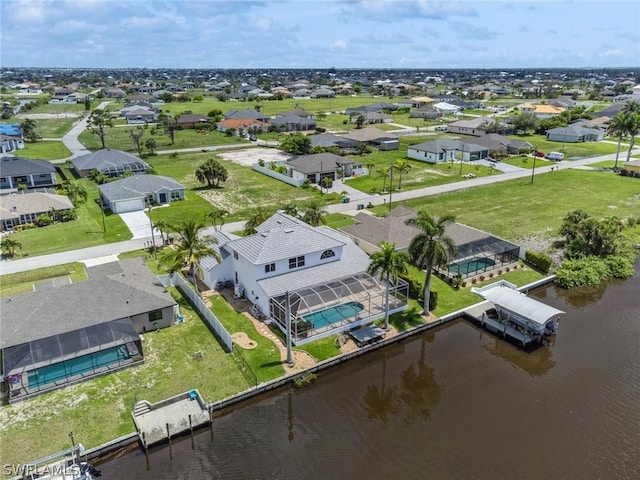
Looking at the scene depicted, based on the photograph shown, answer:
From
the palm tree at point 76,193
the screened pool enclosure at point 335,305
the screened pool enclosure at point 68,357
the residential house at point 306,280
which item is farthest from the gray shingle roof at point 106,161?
the screened pool enclosure at point 335,305

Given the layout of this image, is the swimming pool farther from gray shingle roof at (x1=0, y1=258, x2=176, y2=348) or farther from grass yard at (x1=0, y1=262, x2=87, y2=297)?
grass yard at (x1=0, y1=262, x2=87, y2=297)

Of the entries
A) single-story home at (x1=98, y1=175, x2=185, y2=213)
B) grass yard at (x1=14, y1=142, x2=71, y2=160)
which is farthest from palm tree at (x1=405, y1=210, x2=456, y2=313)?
grass yard at (x1=14, y1=142, x2=71, y2=160)

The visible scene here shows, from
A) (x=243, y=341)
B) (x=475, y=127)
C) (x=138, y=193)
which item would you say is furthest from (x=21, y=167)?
(x=475, y=127)

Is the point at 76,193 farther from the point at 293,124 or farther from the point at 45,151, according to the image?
the point at 293,124

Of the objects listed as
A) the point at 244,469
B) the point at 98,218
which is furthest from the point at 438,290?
the point at 98,218

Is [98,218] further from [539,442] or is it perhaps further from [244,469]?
[539,442]

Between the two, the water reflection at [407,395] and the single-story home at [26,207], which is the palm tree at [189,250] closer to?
the water reflection at [407,395]

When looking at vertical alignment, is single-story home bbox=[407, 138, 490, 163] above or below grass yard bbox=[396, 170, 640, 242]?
above
